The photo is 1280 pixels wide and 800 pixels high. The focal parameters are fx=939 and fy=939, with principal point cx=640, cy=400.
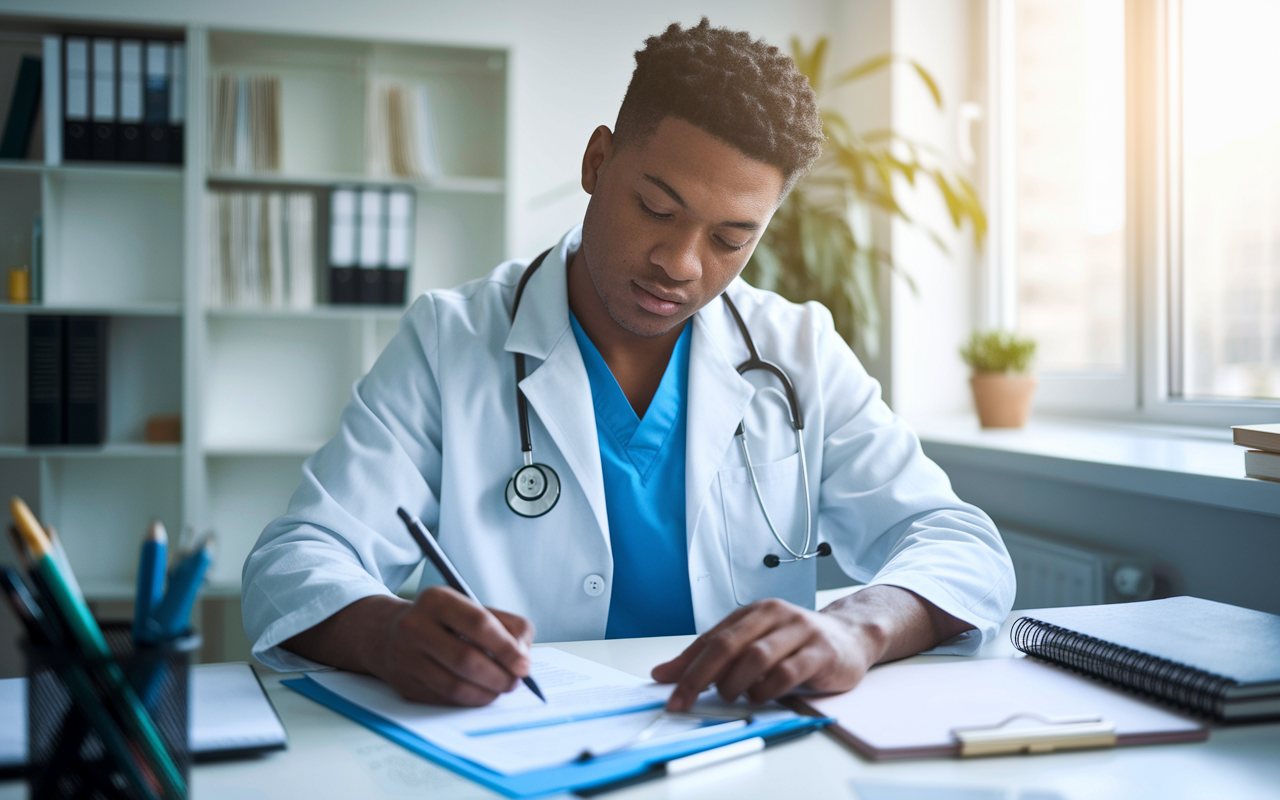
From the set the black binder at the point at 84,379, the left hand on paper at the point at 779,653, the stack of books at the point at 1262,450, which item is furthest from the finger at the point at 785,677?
the black binder at the point at 84,379

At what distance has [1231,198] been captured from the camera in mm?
1896

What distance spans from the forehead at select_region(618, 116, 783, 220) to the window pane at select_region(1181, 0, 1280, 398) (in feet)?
4.09

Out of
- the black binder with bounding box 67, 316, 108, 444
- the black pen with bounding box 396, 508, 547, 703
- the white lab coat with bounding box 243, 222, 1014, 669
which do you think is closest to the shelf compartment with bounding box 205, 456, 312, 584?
the black binder with bounding box 67, 316, 108, 444

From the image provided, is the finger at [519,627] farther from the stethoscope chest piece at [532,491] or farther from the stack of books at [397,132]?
the stack of books at [397,132]

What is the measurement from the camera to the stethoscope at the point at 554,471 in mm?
1175

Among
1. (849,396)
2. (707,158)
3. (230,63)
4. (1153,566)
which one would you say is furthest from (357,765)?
(230,63)

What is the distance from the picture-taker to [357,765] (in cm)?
66

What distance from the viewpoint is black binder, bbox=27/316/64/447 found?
2.46 metres

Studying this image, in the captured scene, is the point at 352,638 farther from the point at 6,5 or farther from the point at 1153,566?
the point at 6,5

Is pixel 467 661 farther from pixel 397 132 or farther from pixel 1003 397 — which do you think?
pixel 397 132

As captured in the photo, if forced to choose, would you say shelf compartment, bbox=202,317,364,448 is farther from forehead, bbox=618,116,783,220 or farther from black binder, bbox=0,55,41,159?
forehead, bbox=618,116,783,220

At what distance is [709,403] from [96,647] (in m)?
0.87

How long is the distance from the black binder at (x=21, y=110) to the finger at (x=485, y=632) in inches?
97.2

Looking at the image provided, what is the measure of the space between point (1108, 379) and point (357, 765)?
6.82 ft
